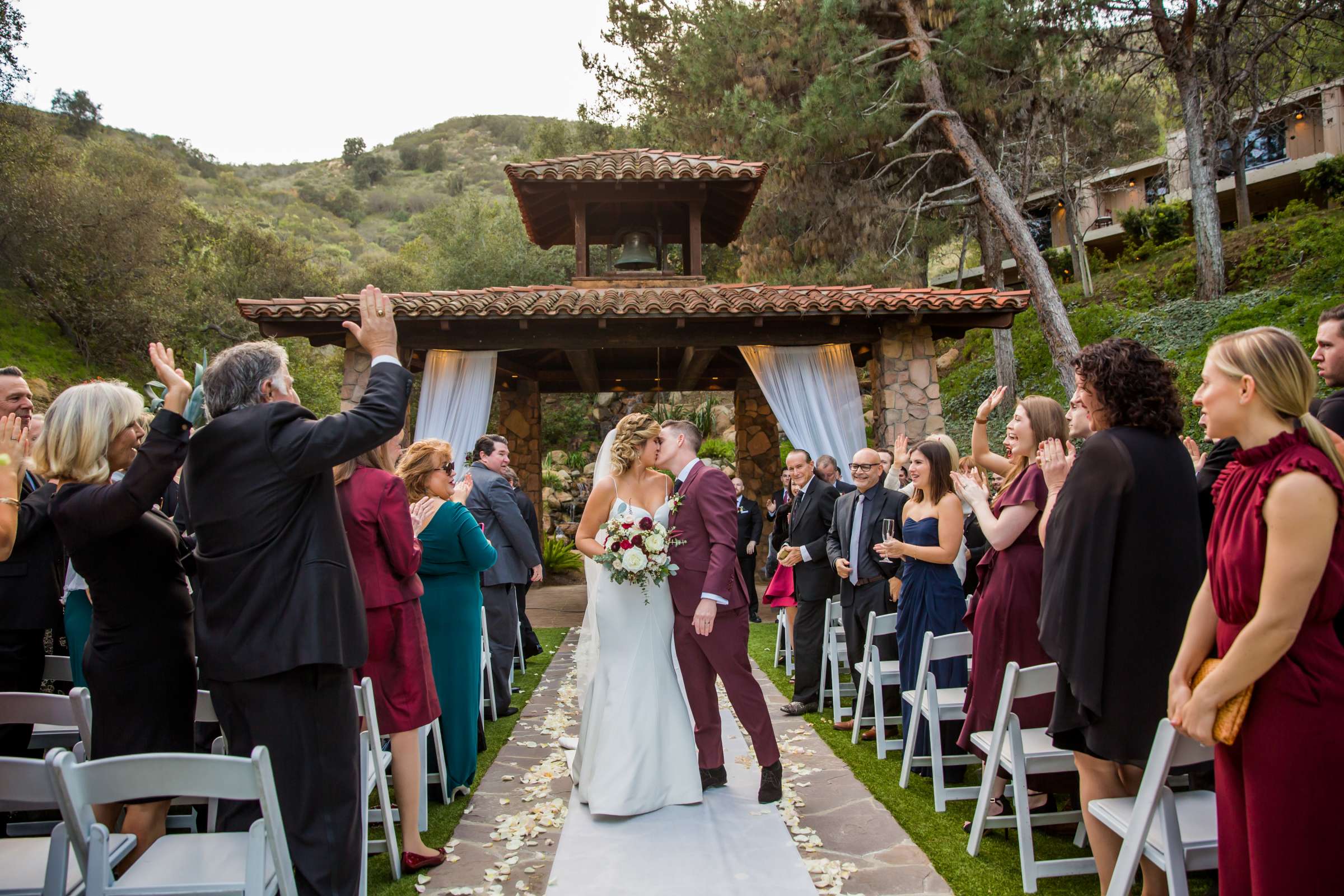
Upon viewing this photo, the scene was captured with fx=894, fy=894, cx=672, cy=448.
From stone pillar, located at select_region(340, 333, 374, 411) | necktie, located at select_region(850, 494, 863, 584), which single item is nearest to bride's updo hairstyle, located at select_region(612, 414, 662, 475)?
necktie, located at select_region(850, 494, 863, 584)

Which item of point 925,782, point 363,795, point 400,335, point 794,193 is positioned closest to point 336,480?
point 363,795

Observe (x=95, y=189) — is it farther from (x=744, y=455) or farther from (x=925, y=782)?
(x=925, y=782)

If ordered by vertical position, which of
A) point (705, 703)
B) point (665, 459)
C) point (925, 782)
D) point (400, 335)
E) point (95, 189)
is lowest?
point (925, 782)

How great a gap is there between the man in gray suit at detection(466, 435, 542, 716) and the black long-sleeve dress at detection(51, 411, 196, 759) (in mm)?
3856

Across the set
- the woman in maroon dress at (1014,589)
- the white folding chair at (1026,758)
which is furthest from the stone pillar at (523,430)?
the white folding chair at (1026,758)

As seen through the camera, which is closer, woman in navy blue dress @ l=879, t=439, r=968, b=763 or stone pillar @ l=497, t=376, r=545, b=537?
woman in navy blue dress @ l=879, t=439, r=968, b=763

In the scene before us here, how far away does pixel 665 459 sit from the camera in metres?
4.87

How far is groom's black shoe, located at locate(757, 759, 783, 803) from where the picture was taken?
4.57m

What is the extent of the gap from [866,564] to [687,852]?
2.51 m

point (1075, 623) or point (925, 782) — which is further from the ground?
point (1075, 623)

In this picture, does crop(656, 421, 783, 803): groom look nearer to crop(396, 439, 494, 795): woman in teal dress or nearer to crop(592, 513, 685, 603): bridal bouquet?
crop(592, 513, 685, 603): bridal bouquet

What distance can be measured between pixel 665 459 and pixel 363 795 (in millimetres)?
2252

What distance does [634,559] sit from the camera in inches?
173

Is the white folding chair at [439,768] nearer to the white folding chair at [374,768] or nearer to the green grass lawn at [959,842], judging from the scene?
the white folding chair at [374,768]
